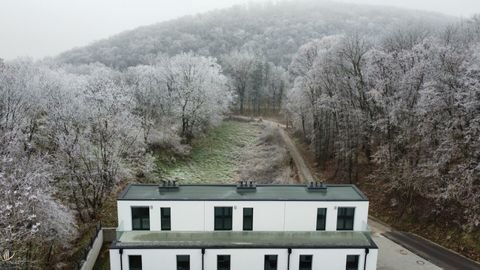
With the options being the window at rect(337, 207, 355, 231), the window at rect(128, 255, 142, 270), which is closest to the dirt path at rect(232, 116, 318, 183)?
the window at rect(337, 207, 355, 231)

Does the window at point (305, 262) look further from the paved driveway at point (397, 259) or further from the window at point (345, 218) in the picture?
the paved driveway at point (397, 259)

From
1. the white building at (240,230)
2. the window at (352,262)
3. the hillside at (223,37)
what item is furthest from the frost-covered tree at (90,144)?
the hillside at (223,37)

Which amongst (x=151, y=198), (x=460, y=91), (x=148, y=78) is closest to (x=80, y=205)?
(x=151, y=198)

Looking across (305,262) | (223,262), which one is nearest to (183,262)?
(223,262)

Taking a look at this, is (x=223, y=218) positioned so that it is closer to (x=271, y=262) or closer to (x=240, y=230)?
(x=240, y=230)

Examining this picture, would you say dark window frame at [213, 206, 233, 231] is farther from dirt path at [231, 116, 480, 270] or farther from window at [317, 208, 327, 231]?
dirt path at [231, 116, 480, 270]
